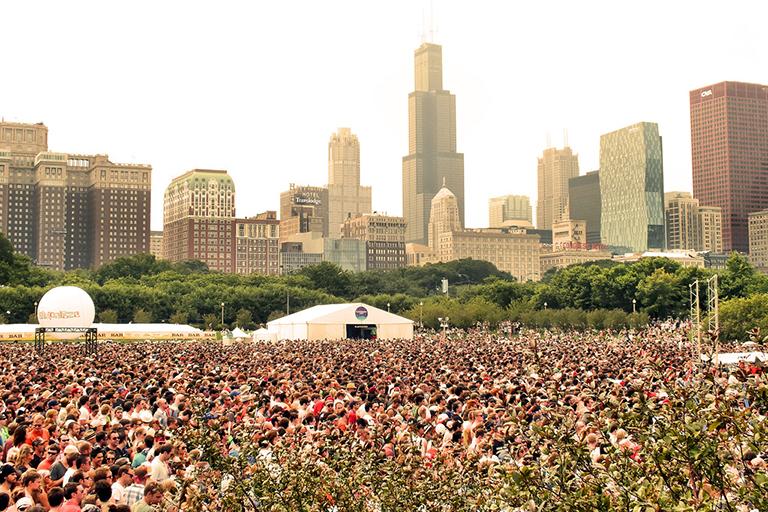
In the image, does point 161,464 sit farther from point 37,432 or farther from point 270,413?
point 270,413

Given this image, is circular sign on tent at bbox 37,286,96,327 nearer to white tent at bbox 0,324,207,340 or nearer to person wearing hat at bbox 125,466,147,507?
white tent at bbox 0,324,207,340

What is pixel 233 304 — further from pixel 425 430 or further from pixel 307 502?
pixel 307 502

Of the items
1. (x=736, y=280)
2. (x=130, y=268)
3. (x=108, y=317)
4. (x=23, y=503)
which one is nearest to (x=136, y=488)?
(x=23, y=503)

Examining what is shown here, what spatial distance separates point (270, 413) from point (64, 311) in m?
40.2

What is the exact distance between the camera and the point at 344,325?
240 feet

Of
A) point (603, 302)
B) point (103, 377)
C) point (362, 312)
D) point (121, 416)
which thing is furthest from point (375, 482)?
point (603, 302)

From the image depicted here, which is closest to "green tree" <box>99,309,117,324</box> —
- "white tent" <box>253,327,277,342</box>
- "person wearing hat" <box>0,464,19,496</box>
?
"white tent" <box>253,327,277,342</box>

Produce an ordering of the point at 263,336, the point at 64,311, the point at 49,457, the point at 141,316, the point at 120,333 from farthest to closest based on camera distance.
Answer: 1. the point at 141,316
2. the point at 263,336
3. the point at 120,333
4. the point at 64,311
5. the point at 49,457

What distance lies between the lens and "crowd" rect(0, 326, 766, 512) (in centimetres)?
1095

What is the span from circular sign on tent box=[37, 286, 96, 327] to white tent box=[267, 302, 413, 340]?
1834cm

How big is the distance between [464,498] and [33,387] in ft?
58.0

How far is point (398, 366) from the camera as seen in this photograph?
33.6m

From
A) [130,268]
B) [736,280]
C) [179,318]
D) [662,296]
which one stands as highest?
[130,268]

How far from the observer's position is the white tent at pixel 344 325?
7194 centimetres
